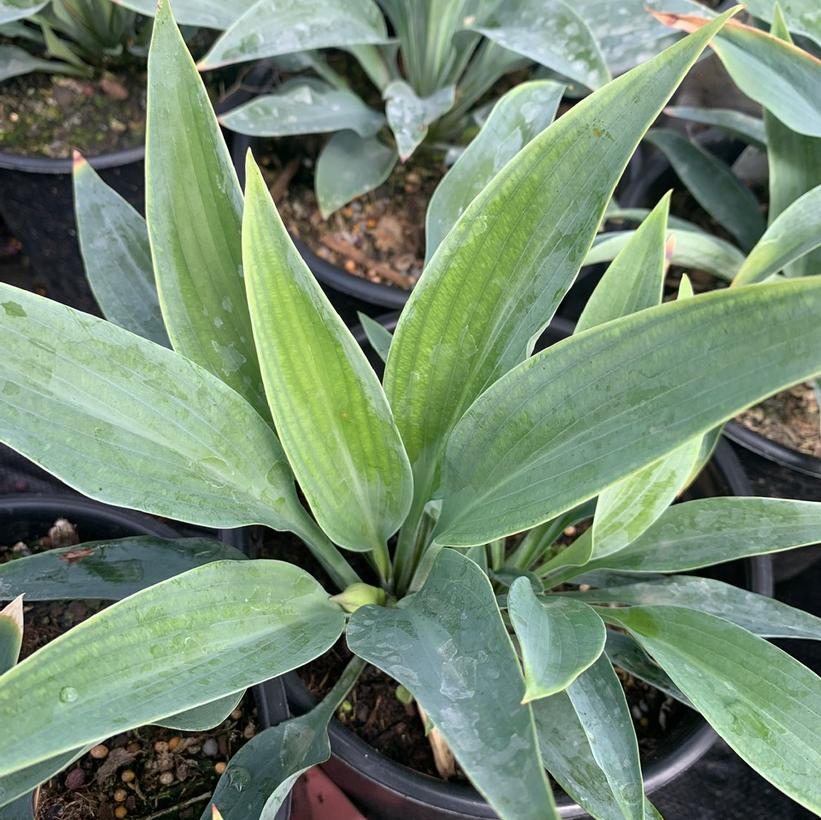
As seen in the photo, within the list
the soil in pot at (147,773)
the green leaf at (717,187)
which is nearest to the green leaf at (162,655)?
the soil in pot at (147,773)

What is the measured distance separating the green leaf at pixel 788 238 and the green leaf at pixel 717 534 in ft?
0.86

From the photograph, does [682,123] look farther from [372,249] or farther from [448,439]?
[448,439]

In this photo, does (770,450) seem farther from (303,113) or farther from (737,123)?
(303,113)

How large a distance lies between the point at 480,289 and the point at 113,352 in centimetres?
23

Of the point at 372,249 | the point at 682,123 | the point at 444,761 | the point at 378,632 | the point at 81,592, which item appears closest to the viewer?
the point at 378,632

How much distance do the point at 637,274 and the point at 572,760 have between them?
1.19 feet

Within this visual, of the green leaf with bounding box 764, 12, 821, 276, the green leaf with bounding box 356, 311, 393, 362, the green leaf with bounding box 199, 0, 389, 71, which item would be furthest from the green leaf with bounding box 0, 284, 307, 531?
the green leaf with bounding box 764, 12, 821, 276

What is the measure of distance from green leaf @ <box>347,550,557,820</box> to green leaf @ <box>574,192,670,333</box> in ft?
0.74

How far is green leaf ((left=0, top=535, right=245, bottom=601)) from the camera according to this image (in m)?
0.59

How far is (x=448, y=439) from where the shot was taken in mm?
529

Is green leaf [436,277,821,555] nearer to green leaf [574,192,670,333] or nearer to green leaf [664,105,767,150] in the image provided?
green leaf [574,192,670,333]

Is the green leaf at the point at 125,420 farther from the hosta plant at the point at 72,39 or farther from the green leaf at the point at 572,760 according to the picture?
the hosta plant at the point at 72,39

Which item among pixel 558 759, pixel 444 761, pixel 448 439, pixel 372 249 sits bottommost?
pixel 444 761

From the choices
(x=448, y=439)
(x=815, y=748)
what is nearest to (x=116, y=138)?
(x=448, y=439)
